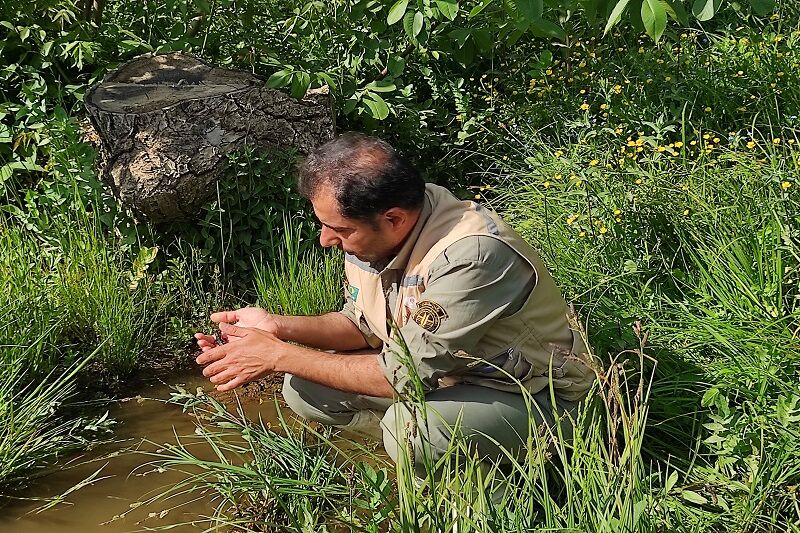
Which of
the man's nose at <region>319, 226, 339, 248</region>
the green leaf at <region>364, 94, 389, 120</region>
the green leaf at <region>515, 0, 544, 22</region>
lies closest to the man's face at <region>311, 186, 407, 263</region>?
the man's nose at <region>319, 226, 339, 248</region>

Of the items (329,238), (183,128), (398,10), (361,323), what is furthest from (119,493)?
(398,10)

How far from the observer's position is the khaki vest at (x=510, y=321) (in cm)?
270

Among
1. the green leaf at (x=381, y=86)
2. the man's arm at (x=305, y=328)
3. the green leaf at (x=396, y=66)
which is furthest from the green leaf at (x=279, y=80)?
the man's arm at (x=305, y=328)

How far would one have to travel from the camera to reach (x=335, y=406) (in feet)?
10.6

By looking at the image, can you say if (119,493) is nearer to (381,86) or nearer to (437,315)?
(437,315)

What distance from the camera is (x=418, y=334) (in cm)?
258

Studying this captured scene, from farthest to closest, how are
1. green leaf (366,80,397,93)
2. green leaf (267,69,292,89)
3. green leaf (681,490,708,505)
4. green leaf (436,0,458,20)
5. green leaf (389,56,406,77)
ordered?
green leaf (389,56,406,77)
green leaf (366,80,397,93)
green leaf (267,69,292,89)
green leaf (436,0,458,20)
green leaf (681,490,708,505)

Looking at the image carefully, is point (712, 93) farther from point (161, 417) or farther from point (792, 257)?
point (161, 417)

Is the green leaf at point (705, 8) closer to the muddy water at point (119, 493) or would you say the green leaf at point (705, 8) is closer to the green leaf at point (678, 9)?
the green leaf at point (678, 9)

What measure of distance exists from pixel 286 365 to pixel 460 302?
605 millimetres

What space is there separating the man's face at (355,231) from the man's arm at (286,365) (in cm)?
35

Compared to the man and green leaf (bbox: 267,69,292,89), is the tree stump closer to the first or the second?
green leaf (bbox: 267,69,292,89)

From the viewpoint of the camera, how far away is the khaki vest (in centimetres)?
270

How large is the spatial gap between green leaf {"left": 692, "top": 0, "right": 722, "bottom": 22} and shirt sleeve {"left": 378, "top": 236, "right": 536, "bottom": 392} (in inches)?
34.7
